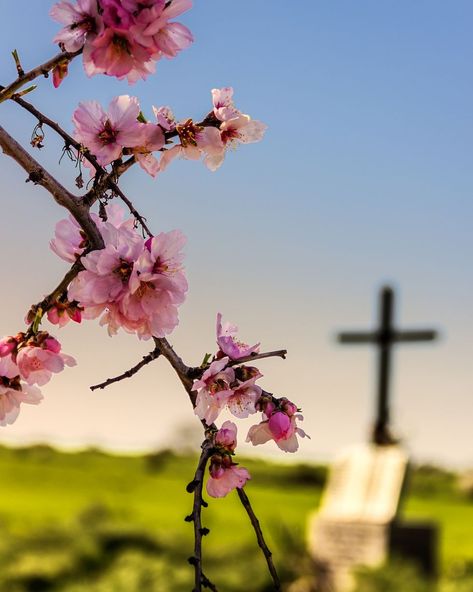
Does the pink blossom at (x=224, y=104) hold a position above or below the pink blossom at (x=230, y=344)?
above

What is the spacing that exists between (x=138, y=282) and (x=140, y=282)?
4 centimetres

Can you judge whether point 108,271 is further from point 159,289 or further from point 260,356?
point 260,356

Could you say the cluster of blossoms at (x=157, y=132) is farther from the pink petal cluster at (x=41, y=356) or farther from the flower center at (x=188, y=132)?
the pink petal cluster at (x=41, y=356)

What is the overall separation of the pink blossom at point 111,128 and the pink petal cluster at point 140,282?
0.19m

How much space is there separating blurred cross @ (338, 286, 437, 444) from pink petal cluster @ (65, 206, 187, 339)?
8.21 meters

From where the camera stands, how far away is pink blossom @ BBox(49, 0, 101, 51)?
116cm

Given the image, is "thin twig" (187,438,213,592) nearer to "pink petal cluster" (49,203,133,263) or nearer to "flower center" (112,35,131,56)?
"pink petal cluster" (49,203,133,263)

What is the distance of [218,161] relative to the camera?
4.71 feet

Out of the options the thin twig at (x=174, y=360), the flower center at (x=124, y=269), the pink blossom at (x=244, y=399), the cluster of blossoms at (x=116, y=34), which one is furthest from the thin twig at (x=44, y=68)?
the pink blossom at (x=244, y=399)

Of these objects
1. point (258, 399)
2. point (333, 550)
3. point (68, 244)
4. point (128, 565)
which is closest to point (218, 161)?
point (68, 244)

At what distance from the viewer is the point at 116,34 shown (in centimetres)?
116

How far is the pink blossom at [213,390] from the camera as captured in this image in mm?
1148

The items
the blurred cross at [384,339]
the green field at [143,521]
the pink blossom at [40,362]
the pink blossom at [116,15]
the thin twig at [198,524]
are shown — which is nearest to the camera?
the thin twig at [198,524]

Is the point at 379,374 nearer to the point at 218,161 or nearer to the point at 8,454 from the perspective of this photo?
the point at 218,161
